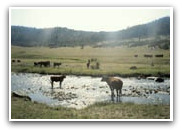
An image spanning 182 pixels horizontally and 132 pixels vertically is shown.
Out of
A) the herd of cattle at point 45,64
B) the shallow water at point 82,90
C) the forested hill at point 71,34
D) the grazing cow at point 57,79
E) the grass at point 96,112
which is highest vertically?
the forested hill at point 71,34

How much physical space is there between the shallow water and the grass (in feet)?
0.12

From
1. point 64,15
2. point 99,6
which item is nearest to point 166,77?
point 99,6

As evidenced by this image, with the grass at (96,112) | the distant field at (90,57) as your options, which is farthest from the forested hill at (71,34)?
the grass at (96,112)

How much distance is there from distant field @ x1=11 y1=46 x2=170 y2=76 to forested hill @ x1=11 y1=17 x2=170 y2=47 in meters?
0.05

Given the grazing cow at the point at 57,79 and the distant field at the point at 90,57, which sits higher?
the distant field at the point at 90,57

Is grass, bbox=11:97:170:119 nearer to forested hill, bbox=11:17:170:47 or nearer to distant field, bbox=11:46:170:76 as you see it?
distant field, bbox=11:46:170:76

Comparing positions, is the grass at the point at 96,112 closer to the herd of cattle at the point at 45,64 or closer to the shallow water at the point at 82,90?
the shallow water at the point at 82,90

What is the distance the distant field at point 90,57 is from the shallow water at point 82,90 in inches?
2.0

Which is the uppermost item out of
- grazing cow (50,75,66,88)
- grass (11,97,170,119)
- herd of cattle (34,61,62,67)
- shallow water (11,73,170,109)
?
herd of cattle (34,61,62,67)

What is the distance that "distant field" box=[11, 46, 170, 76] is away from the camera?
238 centimetres

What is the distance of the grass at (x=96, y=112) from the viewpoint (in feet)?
7.74

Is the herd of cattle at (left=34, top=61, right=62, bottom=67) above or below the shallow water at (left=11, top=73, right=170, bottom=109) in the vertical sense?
above

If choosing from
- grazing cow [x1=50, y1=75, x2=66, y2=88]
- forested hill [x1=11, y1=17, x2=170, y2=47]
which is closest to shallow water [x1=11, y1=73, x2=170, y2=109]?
grazing cow [x1=50, y1=75, x2=66, y2=88]
